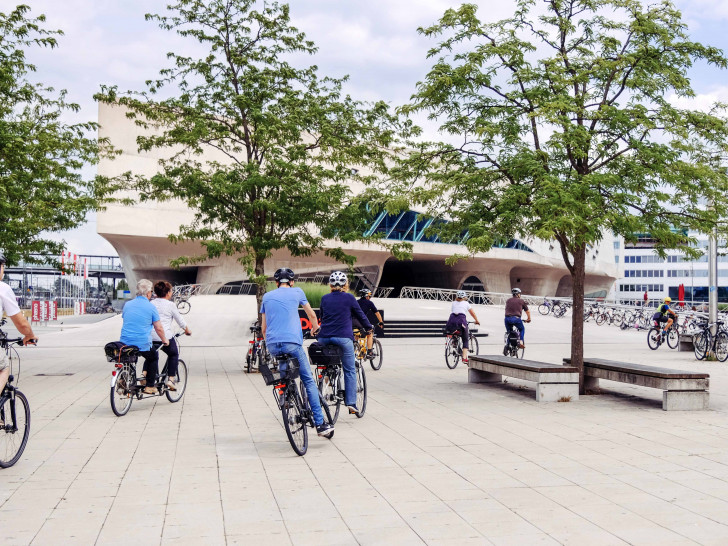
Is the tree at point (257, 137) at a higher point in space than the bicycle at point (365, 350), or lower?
higher

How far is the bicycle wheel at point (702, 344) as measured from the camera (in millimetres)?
18859

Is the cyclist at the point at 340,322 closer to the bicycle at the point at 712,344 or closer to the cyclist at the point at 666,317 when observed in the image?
the bicycle at the point at 712,344

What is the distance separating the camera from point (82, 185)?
17500 mm

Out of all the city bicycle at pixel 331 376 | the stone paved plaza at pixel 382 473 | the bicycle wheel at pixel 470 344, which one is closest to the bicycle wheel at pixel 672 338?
the bicycle wheel at pixel 470 344

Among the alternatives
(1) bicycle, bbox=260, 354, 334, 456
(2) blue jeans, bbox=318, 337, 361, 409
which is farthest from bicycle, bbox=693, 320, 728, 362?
(1) bicycle, bbox=260, 354, 334, 456

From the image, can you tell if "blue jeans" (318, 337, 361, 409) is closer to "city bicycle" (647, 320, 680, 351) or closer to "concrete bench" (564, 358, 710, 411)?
"concrete bench" (564, 358, 710, 411)

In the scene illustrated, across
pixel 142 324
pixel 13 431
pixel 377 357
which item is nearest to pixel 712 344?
pixel 377 357

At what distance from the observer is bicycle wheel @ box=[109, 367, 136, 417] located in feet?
30.5

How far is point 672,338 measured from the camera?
2386 cm

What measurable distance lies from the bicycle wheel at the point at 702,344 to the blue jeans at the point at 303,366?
14.5 meters

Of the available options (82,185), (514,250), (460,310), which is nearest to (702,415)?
(460,310)

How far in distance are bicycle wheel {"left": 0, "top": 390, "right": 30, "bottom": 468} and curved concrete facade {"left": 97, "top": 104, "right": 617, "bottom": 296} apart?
25670 mm

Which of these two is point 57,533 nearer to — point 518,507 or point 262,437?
point 518,507

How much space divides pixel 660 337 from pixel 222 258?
36.6m
